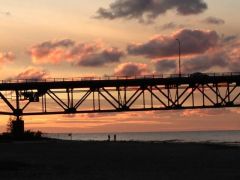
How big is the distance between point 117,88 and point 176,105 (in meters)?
9.44

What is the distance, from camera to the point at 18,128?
8706 centimetres

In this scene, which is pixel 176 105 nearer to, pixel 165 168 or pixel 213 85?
pixel 213 85

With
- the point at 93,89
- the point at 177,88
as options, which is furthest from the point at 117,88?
the point at 177,88

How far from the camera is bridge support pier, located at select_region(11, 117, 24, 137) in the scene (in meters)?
86.6

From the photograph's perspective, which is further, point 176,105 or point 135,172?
point 176,105

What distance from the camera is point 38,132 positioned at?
97.6 metres

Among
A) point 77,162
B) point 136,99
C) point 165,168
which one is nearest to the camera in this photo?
point 165,168

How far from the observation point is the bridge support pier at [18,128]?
86625mm

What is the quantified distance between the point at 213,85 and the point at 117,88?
1478 centimetres

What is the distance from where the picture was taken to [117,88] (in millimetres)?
90438

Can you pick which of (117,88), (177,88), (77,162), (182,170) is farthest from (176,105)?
(182,170)

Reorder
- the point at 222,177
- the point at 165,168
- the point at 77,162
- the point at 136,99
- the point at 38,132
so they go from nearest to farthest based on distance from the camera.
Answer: the point at 222,177 → the point at 165,168 → the point at 77,162 → the point at 136,99 → the point at 38,132

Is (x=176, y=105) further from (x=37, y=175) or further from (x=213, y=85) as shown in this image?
(x=37, y=175)

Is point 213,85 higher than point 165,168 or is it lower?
higher
